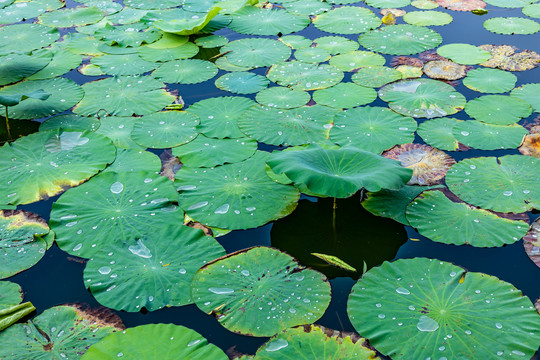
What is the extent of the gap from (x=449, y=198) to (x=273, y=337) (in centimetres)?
142

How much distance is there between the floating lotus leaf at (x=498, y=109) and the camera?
11.7 ft

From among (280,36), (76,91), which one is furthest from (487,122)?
(76,91)

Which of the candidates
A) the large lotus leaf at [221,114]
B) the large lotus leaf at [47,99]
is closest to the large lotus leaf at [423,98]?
the large lotus leaf at [221,114]

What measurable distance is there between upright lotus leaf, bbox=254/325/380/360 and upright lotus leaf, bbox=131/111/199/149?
172 cm

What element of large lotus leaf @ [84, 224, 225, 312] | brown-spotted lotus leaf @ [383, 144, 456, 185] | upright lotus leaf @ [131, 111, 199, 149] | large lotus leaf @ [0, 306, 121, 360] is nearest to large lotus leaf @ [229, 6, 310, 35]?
upright lotus leaf @ [131, 111, 199, 149]

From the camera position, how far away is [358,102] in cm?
378

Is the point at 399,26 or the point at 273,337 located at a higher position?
the point at 399,26

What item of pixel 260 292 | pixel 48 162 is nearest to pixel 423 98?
pixel 260 292

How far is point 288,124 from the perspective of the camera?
3529 millimetres

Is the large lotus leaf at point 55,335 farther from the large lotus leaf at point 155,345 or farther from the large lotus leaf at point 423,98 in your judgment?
the large lotus leaf at point 423,98

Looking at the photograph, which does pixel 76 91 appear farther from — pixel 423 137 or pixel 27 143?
pixel 423 137

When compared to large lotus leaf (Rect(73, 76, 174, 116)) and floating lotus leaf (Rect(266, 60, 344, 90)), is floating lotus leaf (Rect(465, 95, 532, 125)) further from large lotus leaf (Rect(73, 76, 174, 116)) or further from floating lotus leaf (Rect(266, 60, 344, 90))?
large lotus leaf (Rect(73, 76, 174, 116))

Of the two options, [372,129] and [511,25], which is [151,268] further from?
[511,25]

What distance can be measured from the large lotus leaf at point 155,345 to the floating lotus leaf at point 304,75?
2.45 meters
